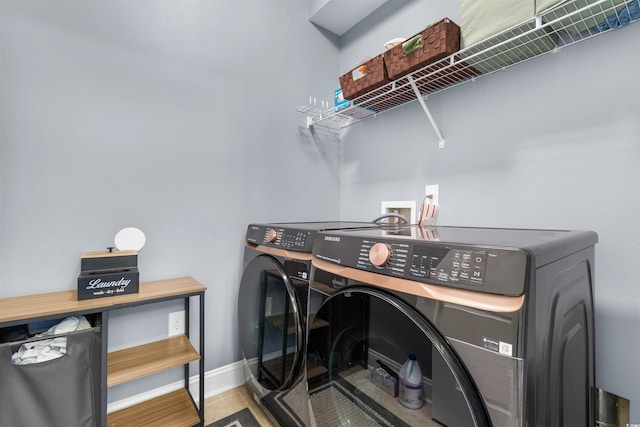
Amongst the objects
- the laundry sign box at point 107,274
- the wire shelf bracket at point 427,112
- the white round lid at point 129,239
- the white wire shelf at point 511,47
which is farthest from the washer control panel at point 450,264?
the white round lid at point 129,239

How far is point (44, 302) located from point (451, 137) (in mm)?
1922

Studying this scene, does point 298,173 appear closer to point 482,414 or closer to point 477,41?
point 477,41

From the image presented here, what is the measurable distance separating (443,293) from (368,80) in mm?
1201

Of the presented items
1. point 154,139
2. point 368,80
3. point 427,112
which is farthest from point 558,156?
point 154,139

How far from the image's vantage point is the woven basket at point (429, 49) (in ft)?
3.70

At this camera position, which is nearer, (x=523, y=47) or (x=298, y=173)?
(x=523, y=47)

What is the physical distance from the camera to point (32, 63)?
1.17 m

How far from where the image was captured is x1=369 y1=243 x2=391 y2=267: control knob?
743 mm

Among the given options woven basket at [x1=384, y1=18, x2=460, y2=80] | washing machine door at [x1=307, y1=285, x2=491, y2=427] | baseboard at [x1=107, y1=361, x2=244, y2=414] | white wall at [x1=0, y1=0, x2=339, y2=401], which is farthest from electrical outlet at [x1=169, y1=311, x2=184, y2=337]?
woven basket at [x1=384, y1=18, x2=460, y2=80]

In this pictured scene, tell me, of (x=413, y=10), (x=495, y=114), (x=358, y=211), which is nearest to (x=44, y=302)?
(x=358, y=211)

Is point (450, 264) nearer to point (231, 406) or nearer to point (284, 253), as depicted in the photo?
point (284, 253)

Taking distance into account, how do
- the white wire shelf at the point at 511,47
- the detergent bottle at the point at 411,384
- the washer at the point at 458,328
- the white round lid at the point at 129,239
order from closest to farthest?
the washer at the point at 458,328, the detergent bottle at the point at 411,384, the white wire shelf at the point at 511,47, the white round lid at the point at 129,239

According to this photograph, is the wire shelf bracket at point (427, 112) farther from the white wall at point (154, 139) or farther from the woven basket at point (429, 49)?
the white wall at point (154, 139)

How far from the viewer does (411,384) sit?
692 millimetres
